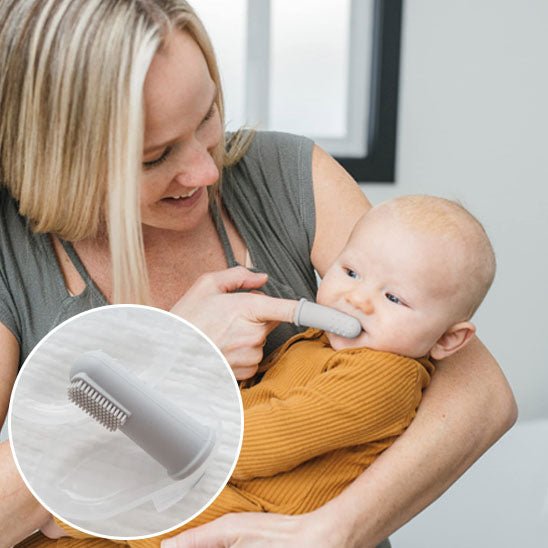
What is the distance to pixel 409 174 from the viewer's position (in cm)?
193

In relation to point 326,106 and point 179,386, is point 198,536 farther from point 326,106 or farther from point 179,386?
point 326,106

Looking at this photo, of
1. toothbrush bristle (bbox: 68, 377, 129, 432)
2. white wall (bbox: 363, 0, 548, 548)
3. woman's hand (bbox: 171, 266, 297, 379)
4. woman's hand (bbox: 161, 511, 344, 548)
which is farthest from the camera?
white wall (bbox: 363, 0, 548, 548)

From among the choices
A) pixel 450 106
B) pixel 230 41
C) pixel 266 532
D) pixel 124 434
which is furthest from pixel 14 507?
pixel 450 106

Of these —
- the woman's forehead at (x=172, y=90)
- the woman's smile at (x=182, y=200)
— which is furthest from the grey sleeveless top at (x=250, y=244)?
the woman's forehead at (x=172, y=90)

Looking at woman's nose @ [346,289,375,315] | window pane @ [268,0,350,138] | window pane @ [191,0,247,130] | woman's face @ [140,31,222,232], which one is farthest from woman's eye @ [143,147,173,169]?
window pane @ [268,0,350,138]

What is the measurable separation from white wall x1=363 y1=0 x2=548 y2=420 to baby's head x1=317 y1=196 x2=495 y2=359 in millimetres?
1061

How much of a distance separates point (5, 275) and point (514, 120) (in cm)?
144

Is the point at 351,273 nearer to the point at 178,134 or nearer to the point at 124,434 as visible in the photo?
the point at 178,134

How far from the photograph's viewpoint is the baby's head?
2.72 ft

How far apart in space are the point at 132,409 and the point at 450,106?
1755mm

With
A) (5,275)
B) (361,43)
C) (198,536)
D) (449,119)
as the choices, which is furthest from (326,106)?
(198,536)

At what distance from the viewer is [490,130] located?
1.96 m

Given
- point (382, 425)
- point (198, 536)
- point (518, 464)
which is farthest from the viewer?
point (518, 464)

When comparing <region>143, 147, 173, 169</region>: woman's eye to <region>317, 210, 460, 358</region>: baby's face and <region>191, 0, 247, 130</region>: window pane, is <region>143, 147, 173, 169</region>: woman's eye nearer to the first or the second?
<region>317, 210, 460, 358</region>: baby's face
